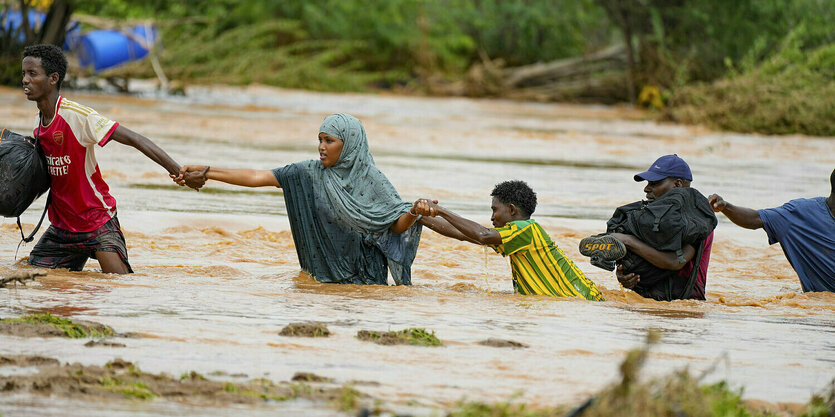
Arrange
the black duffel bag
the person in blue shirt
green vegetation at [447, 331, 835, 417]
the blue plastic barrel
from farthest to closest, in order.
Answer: the blue plastic barrel < the person in blue shirt < the black duffel bag < green vegetation at [447, 331, 835, 417]

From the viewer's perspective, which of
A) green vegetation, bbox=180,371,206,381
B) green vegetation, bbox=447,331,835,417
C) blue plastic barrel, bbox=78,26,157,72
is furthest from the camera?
blue plastic barrel, bbox=78,26,157,72

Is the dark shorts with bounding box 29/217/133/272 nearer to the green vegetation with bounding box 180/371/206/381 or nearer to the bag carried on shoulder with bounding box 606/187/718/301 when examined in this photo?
the green vegetation with bounding box 180/371/206/381

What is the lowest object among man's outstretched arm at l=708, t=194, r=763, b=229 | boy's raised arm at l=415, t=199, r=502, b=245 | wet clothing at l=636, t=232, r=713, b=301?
wet clothing at l=636, t=232, r=713, b=301

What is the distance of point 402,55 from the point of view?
34938 millimetres

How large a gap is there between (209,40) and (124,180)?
14.0 m

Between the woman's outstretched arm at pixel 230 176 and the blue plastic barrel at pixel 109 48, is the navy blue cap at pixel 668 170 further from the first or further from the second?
the blue plastic barrel at pixel 109 48

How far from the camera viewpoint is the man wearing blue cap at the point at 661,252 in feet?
20.7

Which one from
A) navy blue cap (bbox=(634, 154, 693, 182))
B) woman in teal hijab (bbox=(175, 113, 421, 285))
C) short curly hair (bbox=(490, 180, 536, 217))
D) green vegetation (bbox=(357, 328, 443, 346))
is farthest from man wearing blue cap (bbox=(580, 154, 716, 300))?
green vegetation (bbox=(357, 328, 443, 346))

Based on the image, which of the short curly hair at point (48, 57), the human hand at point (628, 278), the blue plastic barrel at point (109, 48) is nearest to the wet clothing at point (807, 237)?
the human hand at point (628, 278)

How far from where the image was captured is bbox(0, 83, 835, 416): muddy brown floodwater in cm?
428

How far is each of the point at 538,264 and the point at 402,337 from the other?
1.72 m

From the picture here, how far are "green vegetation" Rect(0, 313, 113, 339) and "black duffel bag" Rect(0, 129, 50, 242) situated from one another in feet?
4.62

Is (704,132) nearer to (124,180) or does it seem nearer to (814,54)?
(814,54)

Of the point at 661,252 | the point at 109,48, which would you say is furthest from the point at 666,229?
the point at 109,48
